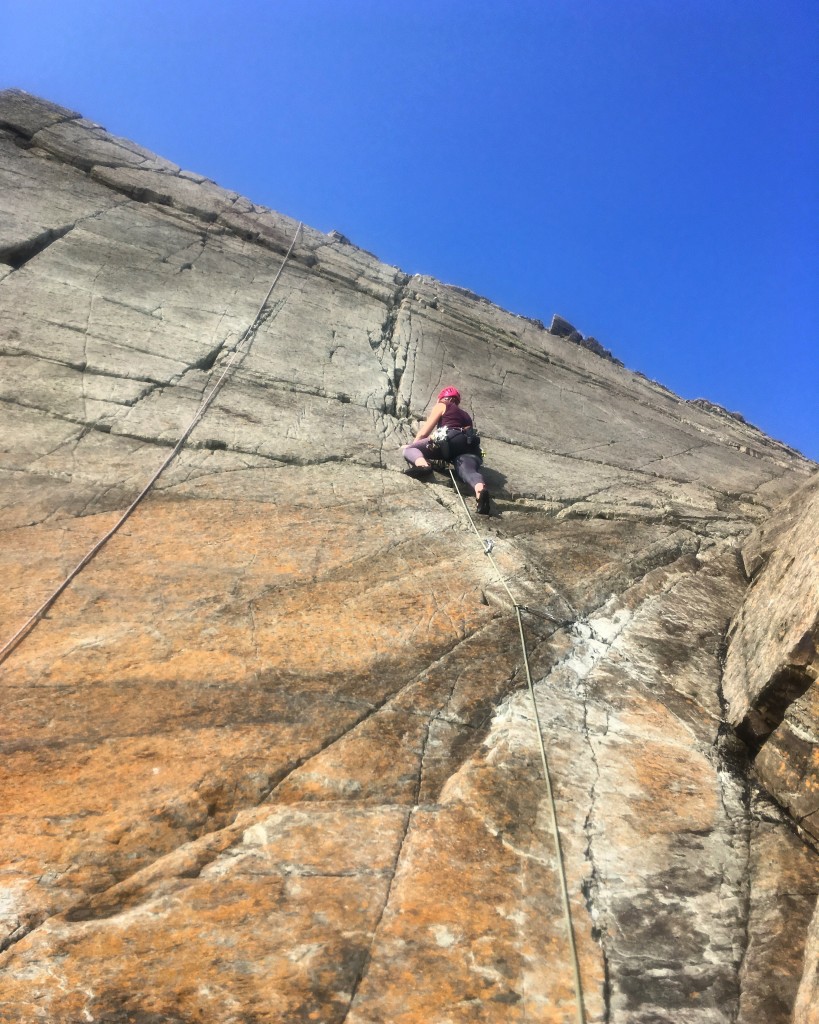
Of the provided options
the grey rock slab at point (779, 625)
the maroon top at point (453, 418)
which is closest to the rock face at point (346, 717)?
the grey rock slab at point (779, 625)

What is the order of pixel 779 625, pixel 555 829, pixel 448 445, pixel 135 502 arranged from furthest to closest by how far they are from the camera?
pixel 448 445
pixel 135 502
pixel 779 625
pixel 555 829

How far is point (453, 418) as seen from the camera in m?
7.82

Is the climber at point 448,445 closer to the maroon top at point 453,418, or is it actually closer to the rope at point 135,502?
the maroon top at point 453,418

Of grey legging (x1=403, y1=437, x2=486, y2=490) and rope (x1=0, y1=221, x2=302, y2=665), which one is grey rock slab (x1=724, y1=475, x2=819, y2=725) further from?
rope (x1=0, y1=221, x2=302, y2=665)

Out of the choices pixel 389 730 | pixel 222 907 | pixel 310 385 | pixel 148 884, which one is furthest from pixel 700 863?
pixel 310 385

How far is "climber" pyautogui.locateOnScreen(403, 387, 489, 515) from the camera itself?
7.20 metres

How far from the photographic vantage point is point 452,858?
3055mm

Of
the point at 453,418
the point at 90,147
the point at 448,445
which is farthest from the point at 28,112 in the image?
the point at 448,445

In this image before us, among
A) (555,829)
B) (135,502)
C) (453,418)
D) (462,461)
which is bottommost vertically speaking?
(135,502)

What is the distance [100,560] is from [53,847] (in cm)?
243

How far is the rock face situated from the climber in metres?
0.36

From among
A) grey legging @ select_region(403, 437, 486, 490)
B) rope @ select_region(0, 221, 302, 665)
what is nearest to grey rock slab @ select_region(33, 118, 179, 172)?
rope @ select_region(0, 221, 302, 665)

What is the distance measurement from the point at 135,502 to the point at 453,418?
3857mm

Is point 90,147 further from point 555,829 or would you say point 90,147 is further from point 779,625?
point 555,829
